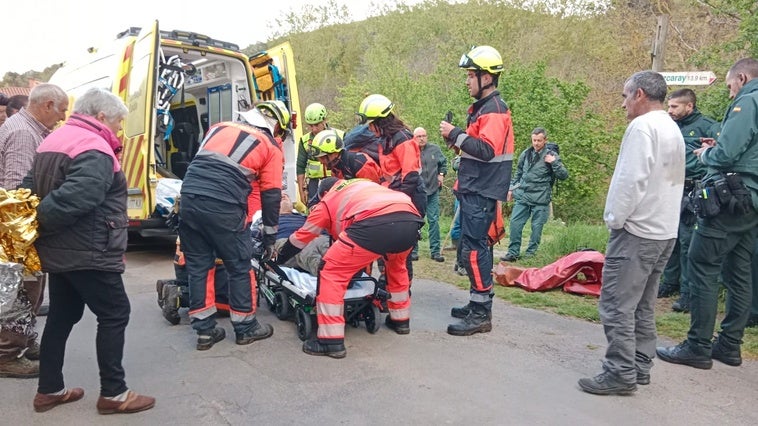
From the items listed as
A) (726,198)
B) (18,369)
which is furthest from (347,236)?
(726,198)

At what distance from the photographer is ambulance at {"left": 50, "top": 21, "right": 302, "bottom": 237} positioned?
22.6 feet

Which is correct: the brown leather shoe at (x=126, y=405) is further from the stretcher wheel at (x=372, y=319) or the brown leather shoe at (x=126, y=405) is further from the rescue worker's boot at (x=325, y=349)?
the stretcher wheel at (x=372, y=319)

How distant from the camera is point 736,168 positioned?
13.8 feet

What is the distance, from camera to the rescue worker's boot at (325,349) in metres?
4.18

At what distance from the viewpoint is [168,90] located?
747cm

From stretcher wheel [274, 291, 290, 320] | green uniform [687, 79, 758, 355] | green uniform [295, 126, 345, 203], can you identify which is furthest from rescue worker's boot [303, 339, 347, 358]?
green uniform [295, 126, 345, 203]

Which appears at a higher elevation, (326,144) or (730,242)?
(326,144)

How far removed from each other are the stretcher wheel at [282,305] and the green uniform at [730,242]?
3.18 metres

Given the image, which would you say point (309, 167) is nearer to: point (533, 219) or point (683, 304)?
point (533, 219)

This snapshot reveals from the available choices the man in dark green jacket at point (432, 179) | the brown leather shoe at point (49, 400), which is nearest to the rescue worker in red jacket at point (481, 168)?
the brown leather shoe at point (49, 400)

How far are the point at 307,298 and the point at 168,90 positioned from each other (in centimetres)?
435

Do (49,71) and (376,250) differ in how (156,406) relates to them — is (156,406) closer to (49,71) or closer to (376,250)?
(376,250)

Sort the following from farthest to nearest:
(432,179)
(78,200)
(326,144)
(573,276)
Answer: (432,179) < (573,276) < (326,144) < (78,200)

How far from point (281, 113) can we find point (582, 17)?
52.9ft
